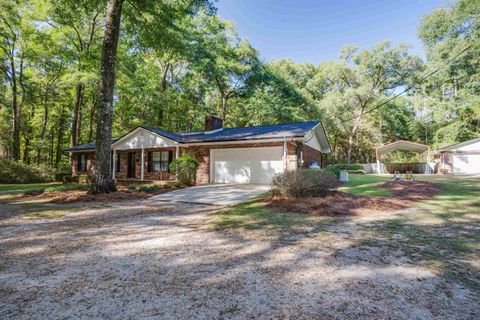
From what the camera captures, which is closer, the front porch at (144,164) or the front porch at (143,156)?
the front porch at (143,156)

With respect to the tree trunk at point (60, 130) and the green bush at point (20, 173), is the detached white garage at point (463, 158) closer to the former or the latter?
the green bush at point (20, 173)

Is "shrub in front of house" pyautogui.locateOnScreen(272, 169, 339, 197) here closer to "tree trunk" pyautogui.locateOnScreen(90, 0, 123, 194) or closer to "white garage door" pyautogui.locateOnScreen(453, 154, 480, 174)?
"tree trunk" pyautogui.locateOnScreen(90, 0, 123, 194)

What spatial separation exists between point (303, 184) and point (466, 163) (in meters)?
24.5

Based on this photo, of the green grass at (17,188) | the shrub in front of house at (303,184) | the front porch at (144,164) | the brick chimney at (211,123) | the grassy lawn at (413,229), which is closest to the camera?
the grassy lawn at (413,229)

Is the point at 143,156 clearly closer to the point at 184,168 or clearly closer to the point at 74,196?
the point at 184,168

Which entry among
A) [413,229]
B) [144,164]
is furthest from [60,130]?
[413,229]

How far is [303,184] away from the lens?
26.1 feet

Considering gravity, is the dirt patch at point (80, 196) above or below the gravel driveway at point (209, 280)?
above

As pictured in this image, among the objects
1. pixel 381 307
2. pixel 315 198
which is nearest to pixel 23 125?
pixel 315 198

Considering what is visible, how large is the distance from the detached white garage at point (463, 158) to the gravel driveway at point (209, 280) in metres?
26.1

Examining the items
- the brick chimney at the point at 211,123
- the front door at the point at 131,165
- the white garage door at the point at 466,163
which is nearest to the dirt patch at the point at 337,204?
the brick chimney at the point at 211,123

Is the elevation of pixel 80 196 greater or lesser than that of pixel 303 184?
lesser

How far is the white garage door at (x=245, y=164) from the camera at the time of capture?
12734 millimetres

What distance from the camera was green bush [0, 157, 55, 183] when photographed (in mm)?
17328
